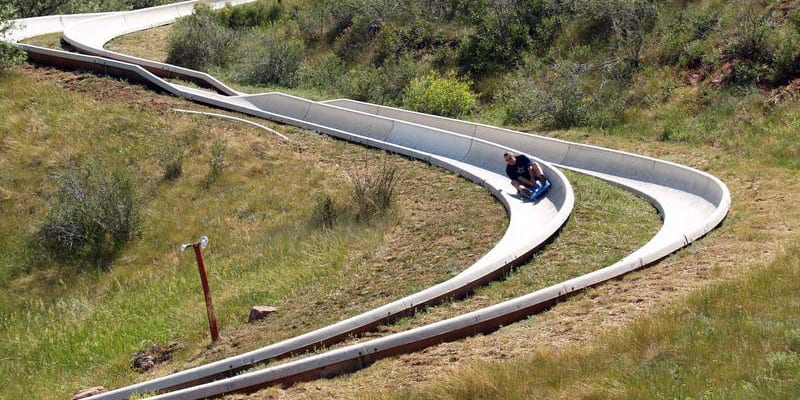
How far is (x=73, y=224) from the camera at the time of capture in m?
20.4

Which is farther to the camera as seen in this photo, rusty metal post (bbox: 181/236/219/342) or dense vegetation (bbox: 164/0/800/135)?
dense vegetation (bbox: 164/0/800/135)

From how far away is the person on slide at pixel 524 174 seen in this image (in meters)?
17.4

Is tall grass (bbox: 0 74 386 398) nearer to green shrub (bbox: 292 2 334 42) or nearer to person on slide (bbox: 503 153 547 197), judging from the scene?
Answer: person on slide (bbox: 503 153 547 197)

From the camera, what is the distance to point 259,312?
1338cm

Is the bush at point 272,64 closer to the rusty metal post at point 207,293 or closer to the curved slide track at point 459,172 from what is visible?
the curved slide track at point 459,172

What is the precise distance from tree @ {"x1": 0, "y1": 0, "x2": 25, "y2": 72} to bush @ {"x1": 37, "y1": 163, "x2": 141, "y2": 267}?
11001mm

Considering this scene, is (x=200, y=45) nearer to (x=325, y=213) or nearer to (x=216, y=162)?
(x=216, y=162)

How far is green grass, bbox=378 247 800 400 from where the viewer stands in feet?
23.5

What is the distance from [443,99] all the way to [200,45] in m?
12.3

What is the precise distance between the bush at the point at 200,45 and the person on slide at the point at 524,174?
63.9 ft

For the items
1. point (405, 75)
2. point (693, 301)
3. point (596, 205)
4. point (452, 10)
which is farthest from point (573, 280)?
point (452, 10)

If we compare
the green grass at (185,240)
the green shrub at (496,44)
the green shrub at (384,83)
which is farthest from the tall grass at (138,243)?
the green shrub at (496,44)

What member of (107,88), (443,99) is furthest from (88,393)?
(107,88)

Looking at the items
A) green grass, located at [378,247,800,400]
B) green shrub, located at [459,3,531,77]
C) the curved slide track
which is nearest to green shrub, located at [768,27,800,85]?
the curved slide track
